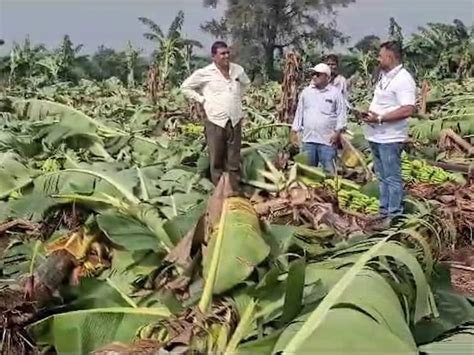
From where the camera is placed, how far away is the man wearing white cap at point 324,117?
26.1 feet

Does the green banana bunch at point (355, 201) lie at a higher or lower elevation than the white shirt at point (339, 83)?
lower

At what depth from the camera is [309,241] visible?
15.8 feet

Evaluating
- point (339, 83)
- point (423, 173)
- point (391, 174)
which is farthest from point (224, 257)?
point (339, 83)

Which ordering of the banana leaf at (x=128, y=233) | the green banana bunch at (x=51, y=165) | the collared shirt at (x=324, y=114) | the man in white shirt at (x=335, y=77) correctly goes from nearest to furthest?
the banana leaf at (x=128, y=233), the green banana bunch at (x=51, y=165), the collared shirt at (x=324, y=114), the man in white shirt at (x=335, y=77)

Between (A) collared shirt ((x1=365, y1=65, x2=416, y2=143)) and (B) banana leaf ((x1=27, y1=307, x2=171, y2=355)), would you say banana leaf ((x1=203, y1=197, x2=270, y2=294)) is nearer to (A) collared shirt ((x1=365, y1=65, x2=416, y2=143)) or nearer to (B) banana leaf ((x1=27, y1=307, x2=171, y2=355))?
(B) banana leaf ((x1=27, y1=307, x2=171, y2=355))

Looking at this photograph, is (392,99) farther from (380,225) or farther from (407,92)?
(380,225)

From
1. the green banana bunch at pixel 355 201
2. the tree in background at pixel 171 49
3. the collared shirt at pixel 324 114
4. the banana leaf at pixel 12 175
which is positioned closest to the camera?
the banana leaf at pixel 12 175

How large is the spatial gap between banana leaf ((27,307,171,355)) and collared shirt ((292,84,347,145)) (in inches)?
173

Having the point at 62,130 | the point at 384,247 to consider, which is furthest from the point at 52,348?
the point at 62,130

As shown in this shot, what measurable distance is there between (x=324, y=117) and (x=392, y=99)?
167 centimetres

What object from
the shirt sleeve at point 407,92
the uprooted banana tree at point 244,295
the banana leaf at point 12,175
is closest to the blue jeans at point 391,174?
the shirt sleeve at point 407,92

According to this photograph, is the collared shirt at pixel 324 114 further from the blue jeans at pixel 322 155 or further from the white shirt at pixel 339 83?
the white shirt at pixel 339 83

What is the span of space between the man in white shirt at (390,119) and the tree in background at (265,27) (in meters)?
29.8

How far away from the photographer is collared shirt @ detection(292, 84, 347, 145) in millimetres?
7965
